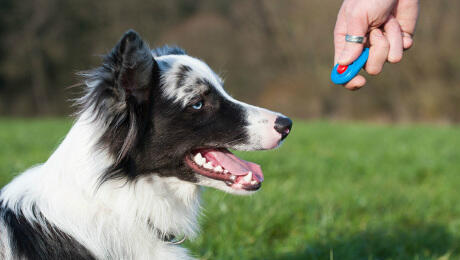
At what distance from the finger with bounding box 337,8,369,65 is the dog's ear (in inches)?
46.1

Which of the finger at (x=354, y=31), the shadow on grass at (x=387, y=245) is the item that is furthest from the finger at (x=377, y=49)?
the shadow on grass at (x=387, y=245)

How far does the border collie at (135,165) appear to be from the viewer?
8.52 feet

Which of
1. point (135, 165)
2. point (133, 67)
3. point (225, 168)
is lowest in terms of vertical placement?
point (225, 168)

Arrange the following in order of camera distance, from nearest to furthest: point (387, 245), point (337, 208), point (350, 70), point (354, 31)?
point (354, 31) → point (350, 70) → point (387, 245) → point (337, 208)

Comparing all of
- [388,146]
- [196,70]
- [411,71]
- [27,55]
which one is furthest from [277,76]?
[196,70]

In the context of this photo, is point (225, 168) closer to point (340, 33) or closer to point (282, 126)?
point (282, 126)

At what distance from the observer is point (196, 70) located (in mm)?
3143

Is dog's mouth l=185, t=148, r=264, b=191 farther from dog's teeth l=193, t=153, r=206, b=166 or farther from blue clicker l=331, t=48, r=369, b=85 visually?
blue clicker l=331, t=48, r=369, b=85

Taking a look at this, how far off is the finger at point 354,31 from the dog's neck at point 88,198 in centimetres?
146

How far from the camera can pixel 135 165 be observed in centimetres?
284

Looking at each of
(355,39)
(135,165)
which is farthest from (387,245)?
(135,165)

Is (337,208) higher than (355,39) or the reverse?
the reverse

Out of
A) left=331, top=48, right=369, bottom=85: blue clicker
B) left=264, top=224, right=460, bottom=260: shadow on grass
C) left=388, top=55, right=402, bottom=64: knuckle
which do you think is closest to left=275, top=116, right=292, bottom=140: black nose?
left=331, top=48, right=369, bottom=85: blue clicker

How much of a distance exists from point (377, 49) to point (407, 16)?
0.38m
